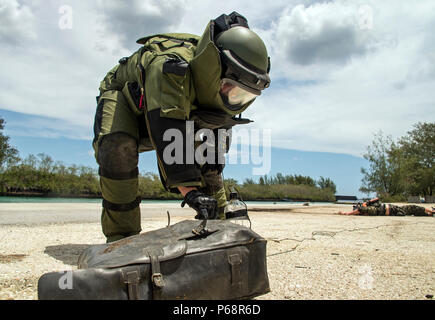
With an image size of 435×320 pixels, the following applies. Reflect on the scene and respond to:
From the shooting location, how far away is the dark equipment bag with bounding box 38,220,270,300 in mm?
1033

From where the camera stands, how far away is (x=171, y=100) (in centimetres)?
188

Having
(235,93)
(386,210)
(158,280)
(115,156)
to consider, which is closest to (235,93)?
(235,93)

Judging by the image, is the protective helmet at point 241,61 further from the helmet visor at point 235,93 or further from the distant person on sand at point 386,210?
the distant person on sand at point 386,210

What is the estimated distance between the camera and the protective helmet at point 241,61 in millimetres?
1946

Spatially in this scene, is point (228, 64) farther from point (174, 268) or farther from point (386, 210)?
point (386, 210)

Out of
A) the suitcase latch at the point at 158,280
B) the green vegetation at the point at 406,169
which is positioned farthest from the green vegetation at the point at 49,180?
the suitcase latch at the point at 158,280

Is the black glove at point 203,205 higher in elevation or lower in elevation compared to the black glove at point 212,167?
lower

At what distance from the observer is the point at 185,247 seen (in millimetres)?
1206

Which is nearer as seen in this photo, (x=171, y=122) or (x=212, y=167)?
(x=171, y=122)

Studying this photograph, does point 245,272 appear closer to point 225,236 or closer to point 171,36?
point 225,236

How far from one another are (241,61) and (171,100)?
531 mm

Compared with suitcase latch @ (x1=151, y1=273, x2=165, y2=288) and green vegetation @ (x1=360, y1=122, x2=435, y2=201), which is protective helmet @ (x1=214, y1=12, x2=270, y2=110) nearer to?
suitcase latch @ (x1=151, y1=273, x2=165, y2=288)
